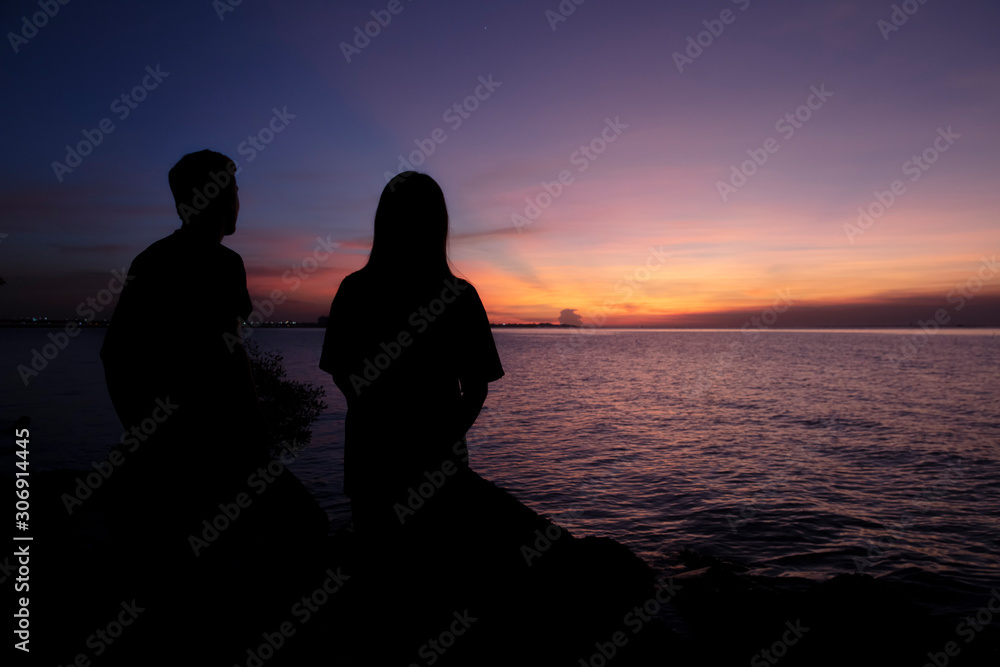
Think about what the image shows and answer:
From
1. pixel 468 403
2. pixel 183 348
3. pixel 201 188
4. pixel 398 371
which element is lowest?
pixel 468 403

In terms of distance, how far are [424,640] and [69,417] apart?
4867 centimetres

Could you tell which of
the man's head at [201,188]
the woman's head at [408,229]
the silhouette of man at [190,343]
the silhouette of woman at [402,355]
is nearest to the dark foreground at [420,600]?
the silhouette of woman at [402,355]

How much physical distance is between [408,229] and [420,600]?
1.93 meters

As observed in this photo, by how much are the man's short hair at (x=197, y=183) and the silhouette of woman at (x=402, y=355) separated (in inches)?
35.1

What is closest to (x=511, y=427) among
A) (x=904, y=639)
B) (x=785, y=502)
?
(x=785, y=502)

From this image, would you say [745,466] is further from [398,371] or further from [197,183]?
[197,183]

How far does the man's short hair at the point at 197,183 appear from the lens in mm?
2707

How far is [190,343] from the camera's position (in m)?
2.67

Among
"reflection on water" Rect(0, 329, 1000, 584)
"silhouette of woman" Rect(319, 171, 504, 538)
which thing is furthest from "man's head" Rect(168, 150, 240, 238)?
"reflection on water" Rect(0, 329, 1000, 584)

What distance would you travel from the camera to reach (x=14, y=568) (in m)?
7.92

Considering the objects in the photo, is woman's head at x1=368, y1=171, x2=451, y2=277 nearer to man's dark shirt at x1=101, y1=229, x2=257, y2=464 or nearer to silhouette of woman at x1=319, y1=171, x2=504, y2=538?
silhouette of woman at x1=319, y1=171, x2=504, y2=538

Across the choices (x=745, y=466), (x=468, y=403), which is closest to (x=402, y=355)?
(x=468, y=403)

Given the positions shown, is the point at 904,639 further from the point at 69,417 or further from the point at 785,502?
the point at 69,417

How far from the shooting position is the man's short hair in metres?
2.71
